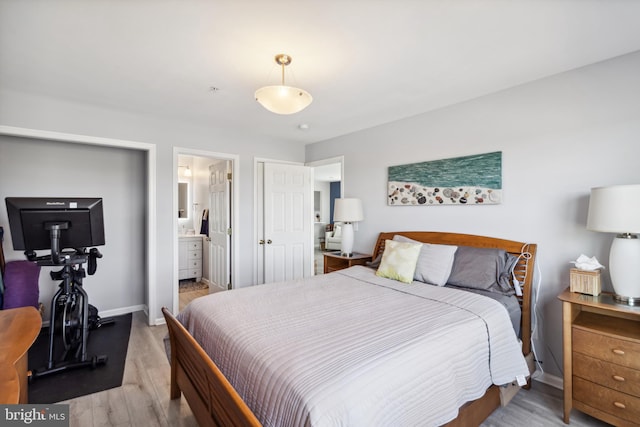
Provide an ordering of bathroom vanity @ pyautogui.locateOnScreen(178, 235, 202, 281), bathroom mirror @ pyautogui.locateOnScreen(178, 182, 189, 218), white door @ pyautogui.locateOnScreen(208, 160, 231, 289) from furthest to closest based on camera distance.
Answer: bathroom mirror @ pyautogui.locateOnScreen(178, 182, 189, 218) → bathroom vanity @ pyautogui.locateOnScreen(178, 235, 202, 281) → white door @ pyautogui.locateOnScreen(208, 160, 231, 289)

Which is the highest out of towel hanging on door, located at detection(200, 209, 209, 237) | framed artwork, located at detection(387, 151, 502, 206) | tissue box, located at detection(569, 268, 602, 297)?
framed artwork, located at detection(387, 151, 502, 206)

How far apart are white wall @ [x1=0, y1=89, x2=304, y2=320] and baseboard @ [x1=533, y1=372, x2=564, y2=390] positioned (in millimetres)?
3344

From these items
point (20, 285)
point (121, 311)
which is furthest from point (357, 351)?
point (121, 311)

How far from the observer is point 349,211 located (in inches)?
152

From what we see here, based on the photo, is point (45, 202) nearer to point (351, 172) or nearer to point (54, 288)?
point (54, 288)

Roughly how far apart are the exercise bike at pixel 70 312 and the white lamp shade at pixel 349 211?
2612mm

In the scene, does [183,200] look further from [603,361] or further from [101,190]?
[603,361]

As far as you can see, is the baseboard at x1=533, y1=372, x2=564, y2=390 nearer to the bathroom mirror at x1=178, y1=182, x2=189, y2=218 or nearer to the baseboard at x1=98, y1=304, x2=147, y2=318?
the baseboard at x1=98, y1=304, x2=147, y2=318

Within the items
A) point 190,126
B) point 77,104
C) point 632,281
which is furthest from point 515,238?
point 77,104

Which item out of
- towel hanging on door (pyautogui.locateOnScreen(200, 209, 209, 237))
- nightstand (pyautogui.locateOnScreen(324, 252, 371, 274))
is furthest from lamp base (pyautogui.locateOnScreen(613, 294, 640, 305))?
towel hanging on door (pyautogui.locateOnScreen(200, 209, 209, 237))

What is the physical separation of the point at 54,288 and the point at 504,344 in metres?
4.70

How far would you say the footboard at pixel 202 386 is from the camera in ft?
3.95

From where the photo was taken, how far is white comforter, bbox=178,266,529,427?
3.87 ft

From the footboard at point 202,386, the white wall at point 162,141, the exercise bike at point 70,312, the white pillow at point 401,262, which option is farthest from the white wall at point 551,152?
the exercise bike at point 70,312
